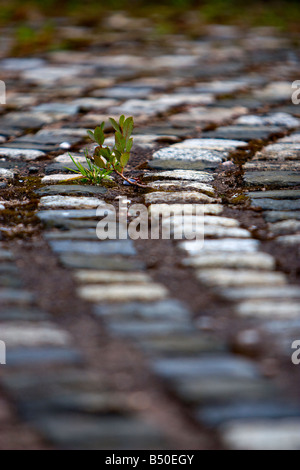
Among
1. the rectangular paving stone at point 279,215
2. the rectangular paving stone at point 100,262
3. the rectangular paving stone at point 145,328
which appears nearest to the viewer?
→ the rectangular paving stone at point 145,328

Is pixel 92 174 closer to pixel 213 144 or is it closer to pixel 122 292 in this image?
pixel 213 144

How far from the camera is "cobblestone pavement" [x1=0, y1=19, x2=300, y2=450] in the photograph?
1.23 metres

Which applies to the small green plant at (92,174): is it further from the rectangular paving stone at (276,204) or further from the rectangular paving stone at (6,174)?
the rectangular paving stone at (276,204)

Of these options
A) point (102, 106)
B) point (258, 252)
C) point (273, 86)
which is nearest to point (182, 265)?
point (258, 252)

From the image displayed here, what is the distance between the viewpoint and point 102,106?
13.8 feet

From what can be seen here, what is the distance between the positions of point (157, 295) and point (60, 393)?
512 mm

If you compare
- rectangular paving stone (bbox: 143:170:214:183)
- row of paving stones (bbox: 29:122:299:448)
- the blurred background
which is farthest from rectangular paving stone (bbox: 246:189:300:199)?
the blurred background

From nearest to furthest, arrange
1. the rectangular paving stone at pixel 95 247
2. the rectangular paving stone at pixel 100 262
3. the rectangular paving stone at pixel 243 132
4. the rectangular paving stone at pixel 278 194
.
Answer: the rectangular paving stone at pixel 100 262 → the rectangular paving stone at pixel 95 247 → the rectangular paving stone at pixel 278 194 → the rectangular paving stone at pixel 243 132

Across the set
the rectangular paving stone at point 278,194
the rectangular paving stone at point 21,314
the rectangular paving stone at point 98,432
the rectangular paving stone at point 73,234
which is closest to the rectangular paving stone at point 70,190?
the rectangular paving stone at point 73,234

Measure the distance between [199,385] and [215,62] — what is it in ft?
15.9

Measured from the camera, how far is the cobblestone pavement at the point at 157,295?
123 centimetres

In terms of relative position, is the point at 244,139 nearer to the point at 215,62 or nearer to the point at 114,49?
the point at 215,62

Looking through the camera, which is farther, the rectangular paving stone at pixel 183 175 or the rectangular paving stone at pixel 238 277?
the rectangular paving stone at pixel 183 175

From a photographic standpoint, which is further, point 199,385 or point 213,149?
point 213,149
